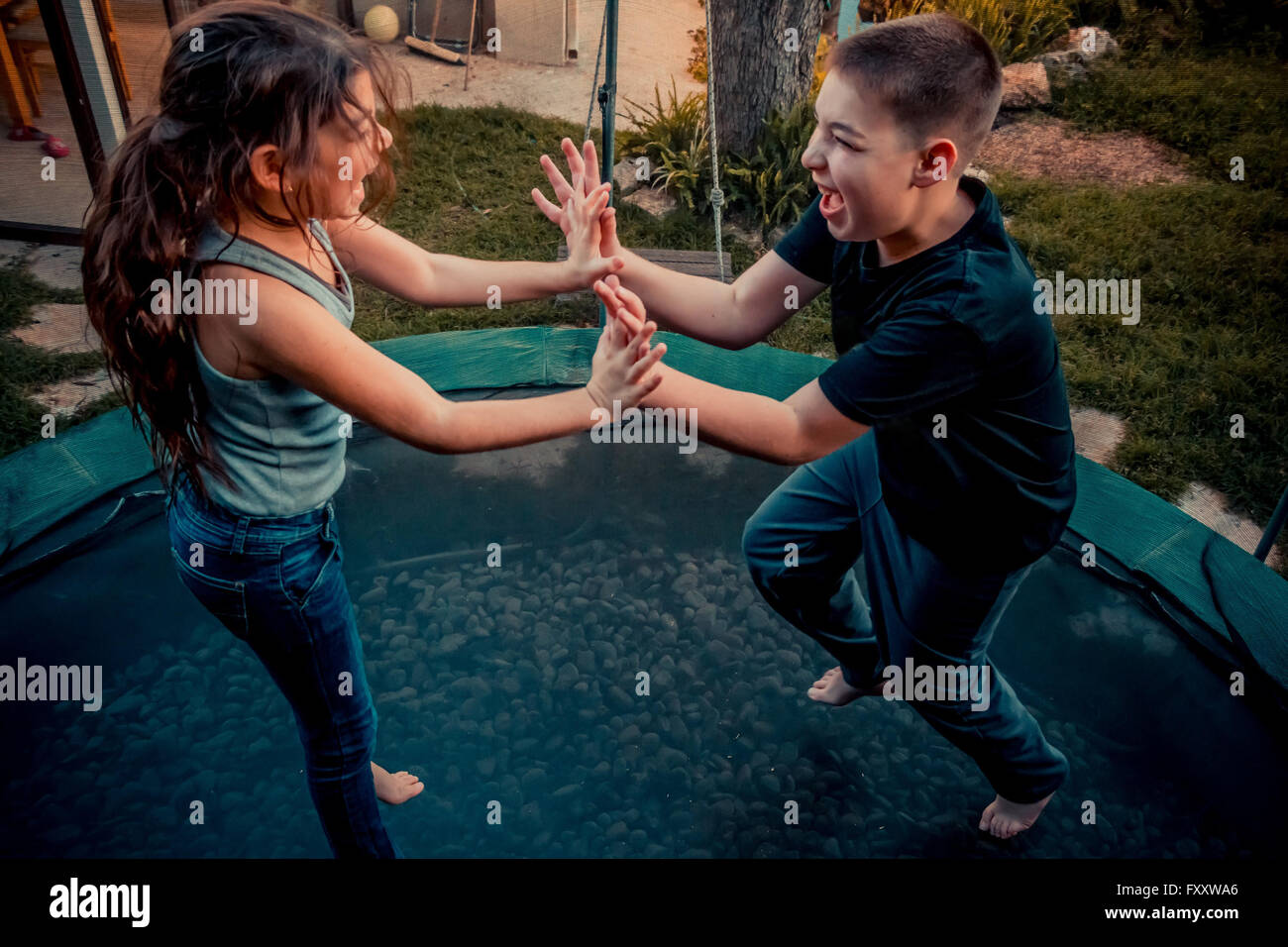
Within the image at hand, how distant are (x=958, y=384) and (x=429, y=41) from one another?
5.93m

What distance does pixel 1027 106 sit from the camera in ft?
18.8

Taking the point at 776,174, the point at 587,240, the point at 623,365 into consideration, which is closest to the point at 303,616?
the point at 623,365

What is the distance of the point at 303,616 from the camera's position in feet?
5.24

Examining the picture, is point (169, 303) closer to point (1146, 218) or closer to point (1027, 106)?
point (1146, 218)

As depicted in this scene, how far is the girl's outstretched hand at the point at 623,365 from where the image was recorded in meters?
1.51

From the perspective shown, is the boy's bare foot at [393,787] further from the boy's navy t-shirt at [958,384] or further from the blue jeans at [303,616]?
the boy's navy t-shirt at [958,384]

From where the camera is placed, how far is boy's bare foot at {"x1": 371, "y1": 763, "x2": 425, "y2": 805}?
2.11 m

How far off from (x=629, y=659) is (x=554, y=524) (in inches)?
21.4

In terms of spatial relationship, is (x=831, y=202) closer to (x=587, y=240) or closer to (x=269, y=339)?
(x=587, y=240)

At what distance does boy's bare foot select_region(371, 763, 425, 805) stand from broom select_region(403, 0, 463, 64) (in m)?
5.37

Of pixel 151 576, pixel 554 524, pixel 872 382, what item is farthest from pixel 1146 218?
pixel 151 576

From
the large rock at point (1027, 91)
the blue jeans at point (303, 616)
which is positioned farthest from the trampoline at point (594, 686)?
the large rock at point (1027, 91)

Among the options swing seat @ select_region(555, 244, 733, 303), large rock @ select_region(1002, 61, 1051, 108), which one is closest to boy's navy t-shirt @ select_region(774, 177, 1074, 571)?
swing seat @ select_region(555, 244, 733, 303)

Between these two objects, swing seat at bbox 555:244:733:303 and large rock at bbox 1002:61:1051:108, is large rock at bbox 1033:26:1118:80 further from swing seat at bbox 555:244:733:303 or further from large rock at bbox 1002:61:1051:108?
swing seat at bbox 555:244:733:303
